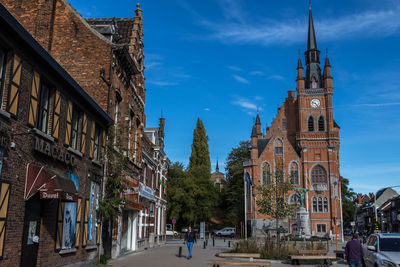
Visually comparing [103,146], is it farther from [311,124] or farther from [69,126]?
[311,124]

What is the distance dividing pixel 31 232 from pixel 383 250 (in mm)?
11083

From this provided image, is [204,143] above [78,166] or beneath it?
above

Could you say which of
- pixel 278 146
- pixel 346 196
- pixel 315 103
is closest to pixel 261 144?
pixel 278 146

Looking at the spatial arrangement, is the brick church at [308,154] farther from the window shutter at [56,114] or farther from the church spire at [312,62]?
the window shutter at [56,114]

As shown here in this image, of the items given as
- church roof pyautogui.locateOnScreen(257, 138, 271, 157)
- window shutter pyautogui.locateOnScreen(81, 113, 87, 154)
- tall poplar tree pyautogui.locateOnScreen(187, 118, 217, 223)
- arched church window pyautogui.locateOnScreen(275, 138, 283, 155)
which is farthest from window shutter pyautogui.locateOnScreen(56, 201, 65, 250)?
church roof pyautogui.locateOnScreen(257, 138, 271, 157)

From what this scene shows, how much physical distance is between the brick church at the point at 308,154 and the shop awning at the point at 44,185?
47741mm

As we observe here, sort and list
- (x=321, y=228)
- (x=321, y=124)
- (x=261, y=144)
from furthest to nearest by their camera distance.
→ (x=261, y=144) → (x=321, y=124) → (x=321, y=228)

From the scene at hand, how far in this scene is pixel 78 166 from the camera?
49.0ft

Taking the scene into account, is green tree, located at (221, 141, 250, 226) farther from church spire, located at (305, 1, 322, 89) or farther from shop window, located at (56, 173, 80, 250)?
shop window, located at (56, 173, 80, 250)

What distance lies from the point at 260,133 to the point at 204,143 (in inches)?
736

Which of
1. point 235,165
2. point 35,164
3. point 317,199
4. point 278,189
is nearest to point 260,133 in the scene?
point 235,165

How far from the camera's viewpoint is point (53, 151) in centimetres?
1245

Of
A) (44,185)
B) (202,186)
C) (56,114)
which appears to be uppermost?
(202,186)

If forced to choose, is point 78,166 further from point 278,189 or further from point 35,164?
point 278,189
